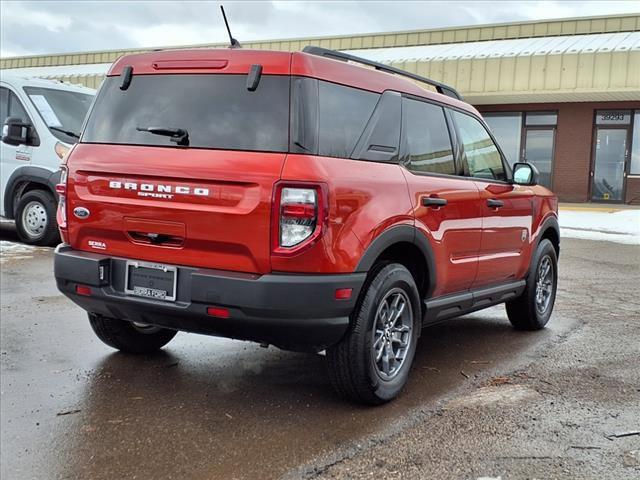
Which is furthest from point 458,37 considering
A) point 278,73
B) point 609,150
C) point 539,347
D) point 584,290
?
point 278,73

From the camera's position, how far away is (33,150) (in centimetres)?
944

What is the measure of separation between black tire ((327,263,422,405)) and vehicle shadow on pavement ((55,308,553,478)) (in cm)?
12

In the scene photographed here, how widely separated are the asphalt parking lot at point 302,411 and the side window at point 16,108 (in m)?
4.70

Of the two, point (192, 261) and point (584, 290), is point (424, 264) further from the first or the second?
point (584, 290)

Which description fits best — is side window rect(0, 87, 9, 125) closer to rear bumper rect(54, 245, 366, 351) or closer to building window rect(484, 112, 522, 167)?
rear bumper rect(54, 245, 366, 351)

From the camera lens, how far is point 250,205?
344 centimetres

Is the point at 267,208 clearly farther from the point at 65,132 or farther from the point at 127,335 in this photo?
the point at 65,132

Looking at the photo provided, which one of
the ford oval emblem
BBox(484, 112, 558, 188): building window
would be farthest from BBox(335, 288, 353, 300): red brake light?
BBox(484, 112, 558, 188): building window

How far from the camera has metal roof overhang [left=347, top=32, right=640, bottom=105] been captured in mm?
18172

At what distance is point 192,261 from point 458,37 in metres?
21.2

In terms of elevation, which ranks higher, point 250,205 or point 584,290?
point 250,205

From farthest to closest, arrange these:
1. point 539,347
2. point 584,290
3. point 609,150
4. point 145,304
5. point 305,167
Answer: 1. point 609,150
2. point 584,290
3. point 539,347
4. point 145,304
5. point 305,167

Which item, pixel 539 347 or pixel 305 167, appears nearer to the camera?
pixel 305 167

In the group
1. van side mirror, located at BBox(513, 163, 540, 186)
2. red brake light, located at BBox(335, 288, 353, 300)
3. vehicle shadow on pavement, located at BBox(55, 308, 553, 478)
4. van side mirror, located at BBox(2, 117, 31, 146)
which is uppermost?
van side mirror, located at BBox(2, 117, 31, 146)
